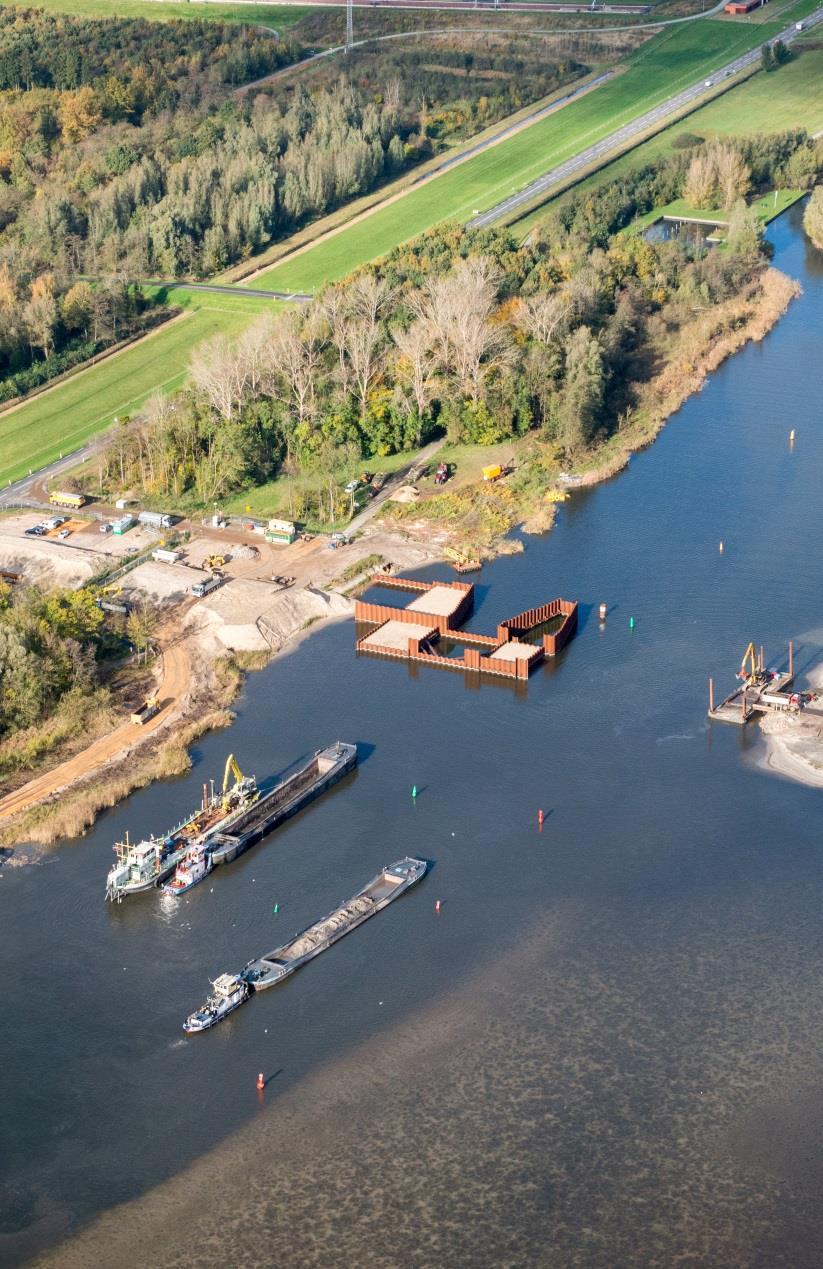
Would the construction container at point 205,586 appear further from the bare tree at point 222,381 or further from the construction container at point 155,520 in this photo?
the bare tree at point 222,381

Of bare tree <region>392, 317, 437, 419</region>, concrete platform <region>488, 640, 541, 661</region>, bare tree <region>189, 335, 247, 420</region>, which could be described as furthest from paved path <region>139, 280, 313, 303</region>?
concrete platform <region>488, 640, 541, 661</region>

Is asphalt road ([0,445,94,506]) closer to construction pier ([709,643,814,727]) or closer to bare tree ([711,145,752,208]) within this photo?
construction pier ([709,643,814,727])

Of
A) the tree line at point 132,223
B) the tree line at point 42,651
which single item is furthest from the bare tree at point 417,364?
the tree line at point 42,651

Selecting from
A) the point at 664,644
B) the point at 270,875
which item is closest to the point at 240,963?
the point at 270,875

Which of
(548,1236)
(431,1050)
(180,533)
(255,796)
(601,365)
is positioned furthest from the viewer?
(601,365)

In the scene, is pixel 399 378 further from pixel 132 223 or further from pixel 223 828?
pixel 223 828

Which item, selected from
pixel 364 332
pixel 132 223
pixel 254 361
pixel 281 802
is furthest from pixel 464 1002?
pixel 132 223

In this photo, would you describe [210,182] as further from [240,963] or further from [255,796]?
[240,963]
